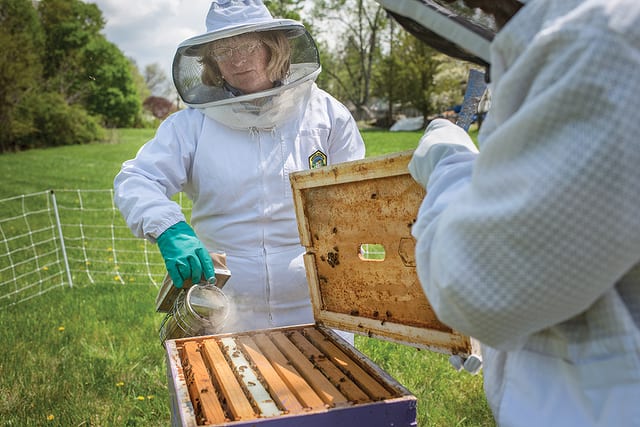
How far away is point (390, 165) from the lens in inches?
70.2

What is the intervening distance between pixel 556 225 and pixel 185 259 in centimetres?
→ 161

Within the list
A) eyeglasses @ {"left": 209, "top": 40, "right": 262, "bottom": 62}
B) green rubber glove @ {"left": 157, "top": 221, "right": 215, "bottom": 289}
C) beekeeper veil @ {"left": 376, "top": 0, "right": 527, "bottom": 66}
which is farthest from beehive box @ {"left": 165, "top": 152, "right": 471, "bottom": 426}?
eyeglasses @ {"left": 209, "top": 40, "right": 262, "bottom": 62}

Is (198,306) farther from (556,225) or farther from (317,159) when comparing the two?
(556,225)

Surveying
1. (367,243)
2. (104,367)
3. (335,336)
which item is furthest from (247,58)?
(104,367)

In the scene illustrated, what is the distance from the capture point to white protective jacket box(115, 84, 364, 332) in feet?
8.70

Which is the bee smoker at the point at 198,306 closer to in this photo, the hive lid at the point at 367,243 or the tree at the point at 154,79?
the hive lid at the point at 367,243

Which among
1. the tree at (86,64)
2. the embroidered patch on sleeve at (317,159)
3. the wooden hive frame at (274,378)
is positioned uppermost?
the tree at (86,64)

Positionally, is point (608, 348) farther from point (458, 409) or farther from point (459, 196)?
point (458, 409)

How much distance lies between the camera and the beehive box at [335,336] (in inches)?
63.3

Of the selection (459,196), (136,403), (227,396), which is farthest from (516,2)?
(136,403)

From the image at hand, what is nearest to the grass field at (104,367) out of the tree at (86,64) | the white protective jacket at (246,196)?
the white protective jacket at (246,196)

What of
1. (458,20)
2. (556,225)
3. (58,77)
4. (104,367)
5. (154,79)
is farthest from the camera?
(154,79)

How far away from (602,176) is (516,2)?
0.51m

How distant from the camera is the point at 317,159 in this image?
2791mm
